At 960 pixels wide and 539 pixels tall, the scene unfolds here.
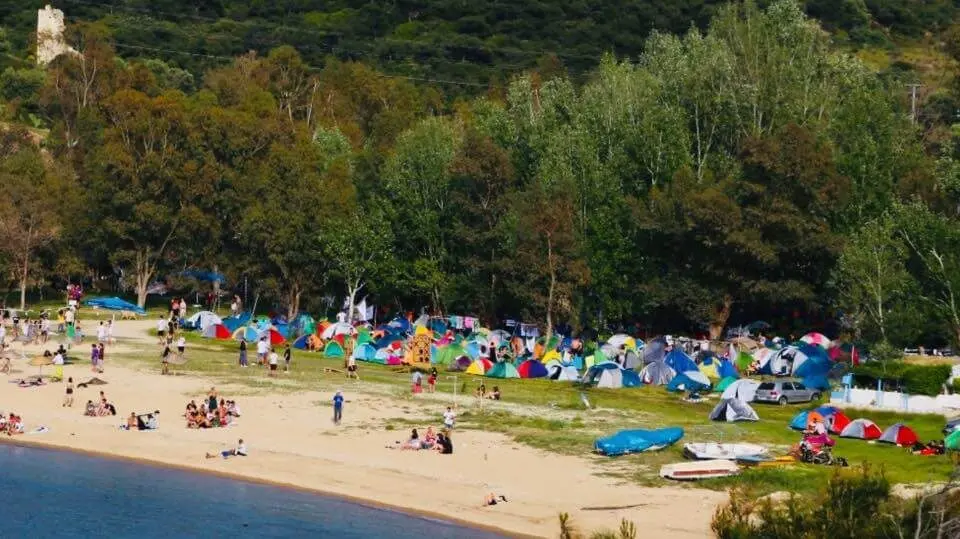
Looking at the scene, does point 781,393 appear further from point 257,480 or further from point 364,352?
point 257,480

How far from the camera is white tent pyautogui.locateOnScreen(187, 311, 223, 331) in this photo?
62.4 m

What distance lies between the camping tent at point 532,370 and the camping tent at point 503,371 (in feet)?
0.77

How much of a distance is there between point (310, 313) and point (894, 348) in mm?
32386

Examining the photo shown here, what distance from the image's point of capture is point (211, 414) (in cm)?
4081

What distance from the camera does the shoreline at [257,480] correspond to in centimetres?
3123

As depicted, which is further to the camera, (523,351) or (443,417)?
(523,351)

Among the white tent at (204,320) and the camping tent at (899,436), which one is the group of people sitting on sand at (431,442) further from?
the white tent at (204,320)

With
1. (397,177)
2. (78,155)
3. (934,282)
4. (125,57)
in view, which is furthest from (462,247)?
(125,57)

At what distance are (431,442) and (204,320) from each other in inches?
1106

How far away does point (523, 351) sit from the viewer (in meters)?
59.5

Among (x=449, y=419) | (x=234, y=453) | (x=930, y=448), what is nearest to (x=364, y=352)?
(x=449, y=419)

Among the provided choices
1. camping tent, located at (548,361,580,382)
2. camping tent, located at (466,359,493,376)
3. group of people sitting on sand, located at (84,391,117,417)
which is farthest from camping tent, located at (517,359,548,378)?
group of people sitting on sand, located at (84,391,117,417)

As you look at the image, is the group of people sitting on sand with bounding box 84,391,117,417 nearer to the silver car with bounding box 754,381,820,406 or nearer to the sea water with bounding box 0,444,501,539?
the sea water with bounding box 0,444,501,539

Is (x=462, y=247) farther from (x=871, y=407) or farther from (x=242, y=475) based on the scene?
(x=242, y=475)
